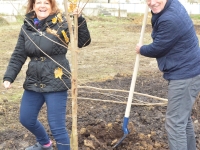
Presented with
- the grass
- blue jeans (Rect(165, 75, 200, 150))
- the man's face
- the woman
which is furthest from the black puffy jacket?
the grass

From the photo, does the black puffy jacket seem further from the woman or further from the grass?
the grass

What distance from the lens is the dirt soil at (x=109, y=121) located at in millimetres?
3730

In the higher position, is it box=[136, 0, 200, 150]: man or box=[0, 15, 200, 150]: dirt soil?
box=[136, 0, 200, 150]: man

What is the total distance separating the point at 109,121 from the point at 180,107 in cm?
143

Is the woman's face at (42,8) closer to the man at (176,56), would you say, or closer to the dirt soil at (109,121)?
the man at (176,56)

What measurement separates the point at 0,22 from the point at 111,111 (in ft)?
34.9

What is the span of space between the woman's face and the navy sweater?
83cm

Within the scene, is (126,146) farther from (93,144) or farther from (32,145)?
(32,145)

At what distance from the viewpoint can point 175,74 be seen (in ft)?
9.59

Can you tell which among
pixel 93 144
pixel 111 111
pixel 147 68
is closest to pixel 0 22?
pixel 147 68

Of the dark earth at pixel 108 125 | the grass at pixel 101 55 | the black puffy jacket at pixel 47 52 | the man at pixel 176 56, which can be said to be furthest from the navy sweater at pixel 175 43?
the grass at pixel 101 55

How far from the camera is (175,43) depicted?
2.82 metres

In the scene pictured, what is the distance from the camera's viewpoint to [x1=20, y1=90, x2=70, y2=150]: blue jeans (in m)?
2.97

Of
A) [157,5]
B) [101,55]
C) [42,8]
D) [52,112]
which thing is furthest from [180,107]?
[101,55]
